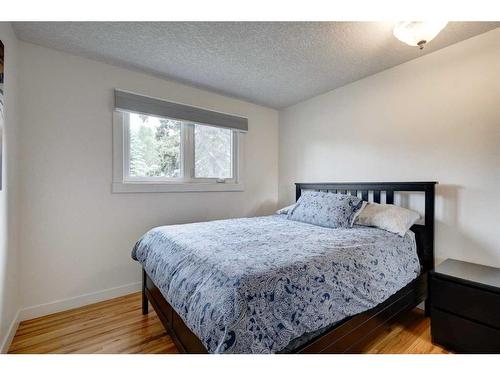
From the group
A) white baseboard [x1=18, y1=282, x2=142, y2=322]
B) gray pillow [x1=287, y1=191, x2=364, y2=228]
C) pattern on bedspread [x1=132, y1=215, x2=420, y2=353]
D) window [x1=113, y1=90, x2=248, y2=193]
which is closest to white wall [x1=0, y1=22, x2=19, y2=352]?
white baseboard [x1=18, y1=282, x2=142, y2=322]

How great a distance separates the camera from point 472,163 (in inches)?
70.5

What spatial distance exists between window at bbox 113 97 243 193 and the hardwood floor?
1.11 metres

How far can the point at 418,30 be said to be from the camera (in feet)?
4.74

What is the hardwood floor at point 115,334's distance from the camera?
4.96ft

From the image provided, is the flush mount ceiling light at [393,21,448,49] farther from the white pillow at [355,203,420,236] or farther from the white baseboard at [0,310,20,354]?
the white baseboard at [0,310,20,354]

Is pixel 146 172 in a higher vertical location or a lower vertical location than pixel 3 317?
higher

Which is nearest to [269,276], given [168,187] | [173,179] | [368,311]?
[368,311]

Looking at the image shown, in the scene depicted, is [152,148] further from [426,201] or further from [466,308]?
[466,308]

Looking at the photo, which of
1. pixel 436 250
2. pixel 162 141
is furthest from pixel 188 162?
pixel 436 250

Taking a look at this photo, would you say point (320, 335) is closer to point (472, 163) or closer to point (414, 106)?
point (472, 163)

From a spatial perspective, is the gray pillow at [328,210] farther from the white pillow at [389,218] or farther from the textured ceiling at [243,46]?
the textured ceiling at [243,46]

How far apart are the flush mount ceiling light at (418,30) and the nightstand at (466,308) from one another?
155 cm

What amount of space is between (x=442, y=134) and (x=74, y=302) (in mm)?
3514
